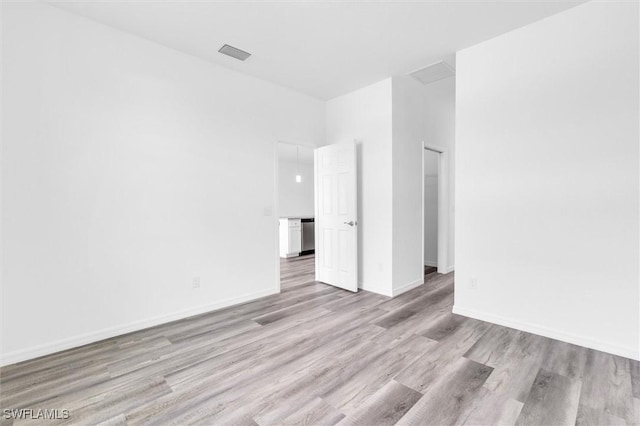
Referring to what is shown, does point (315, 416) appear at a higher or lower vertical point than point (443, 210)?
lower

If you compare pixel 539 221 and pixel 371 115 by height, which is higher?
pixel 371 115

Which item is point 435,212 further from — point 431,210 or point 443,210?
point 443,210

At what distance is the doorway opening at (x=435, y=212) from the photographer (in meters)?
5.05

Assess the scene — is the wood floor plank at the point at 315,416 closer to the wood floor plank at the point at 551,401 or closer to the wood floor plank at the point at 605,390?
the wood floor plank at the point at 551,401

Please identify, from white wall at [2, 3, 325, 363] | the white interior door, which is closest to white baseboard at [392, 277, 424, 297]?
the white interior door

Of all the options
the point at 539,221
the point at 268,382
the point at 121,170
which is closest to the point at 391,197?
the point at 539,221

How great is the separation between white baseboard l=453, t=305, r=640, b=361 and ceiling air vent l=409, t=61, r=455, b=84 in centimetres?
291

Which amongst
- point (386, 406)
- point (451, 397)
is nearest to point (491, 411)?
point (451, 397)

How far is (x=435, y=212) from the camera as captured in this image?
18.8 feet

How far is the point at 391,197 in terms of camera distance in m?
3.92

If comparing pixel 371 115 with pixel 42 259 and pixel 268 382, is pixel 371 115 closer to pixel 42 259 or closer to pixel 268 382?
pixel 268 382

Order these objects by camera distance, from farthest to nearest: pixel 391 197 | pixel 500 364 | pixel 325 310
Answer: pixel 391 197
pixel 325 310
pixel 500 364

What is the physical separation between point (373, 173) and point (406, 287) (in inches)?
66.3

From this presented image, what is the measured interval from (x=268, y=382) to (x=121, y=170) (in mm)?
2383
